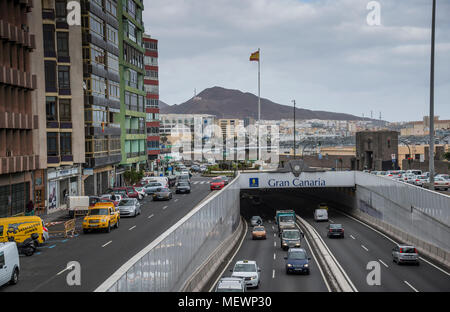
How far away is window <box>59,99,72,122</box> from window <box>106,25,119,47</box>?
13248 mm

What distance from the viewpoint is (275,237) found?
159ft

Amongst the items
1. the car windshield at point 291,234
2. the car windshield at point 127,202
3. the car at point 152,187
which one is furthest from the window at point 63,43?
the car windshield at point 291,234

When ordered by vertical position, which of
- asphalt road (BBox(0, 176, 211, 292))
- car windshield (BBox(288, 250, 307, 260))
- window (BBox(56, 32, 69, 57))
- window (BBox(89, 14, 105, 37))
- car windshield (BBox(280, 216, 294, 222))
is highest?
window (BBox(89, 14, 105, 37))

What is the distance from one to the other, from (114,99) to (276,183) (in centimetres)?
2324

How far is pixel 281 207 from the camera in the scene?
7662 cm

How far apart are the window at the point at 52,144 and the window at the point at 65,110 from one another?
2274mm

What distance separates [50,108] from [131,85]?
27767mm

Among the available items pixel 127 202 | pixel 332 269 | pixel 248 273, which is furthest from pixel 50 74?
pixel 332 269

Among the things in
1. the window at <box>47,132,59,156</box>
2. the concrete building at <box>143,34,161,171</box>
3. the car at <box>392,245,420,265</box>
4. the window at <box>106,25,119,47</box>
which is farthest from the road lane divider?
the concrete building at <box>143,34,161,171</box>

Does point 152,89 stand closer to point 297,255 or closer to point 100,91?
point 100,91

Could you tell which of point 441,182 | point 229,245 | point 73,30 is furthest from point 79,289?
point 441,182

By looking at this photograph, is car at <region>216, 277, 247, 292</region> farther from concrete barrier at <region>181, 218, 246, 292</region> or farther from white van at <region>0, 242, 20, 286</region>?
white van at <region>0, 242, 20, 286</region>

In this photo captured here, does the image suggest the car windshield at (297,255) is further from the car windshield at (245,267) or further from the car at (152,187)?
the car at (152,187)

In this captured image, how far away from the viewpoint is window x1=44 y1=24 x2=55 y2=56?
48.7 m
